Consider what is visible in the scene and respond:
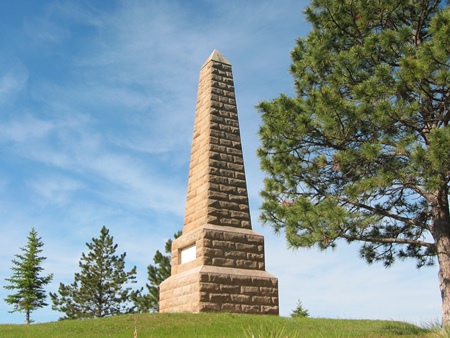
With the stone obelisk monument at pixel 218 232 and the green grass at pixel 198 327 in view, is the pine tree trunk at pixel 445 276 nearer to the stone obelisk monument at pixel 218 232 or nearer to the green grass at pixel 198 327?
the green grass at pixel 198 327

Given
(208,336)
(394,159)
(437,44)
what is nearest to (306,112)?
(394,159)

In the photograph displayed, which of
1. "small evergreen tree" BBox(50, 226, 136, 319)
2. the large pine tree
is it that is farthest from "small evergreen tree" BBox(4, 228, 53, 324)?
the large pine tree

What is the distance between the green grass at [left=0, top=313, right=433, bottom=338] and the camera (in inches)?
360

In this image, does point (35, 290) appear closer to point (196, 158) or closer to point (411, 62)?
point (196, 158)

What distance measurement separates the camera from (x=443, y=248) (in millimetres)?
9734

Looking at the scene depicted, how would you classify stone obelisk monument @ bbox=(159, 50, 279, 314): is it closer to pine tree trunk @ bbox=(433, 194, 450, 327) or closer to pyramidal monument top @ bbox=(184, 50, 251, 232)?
pyramidal monument top @ bbox=(184, 50, 251, 232)

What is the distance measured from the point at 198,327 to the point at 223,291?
2.16m

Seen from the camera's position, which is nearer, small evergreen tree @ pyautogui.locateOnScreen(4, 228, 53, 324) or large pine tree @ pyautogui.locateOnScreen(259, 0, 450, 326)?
large pine tree @ pyautogui.locateOnScreen(259, 0, 450, 326)

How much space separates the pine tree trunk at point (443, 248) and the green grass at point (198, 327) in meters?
0.62

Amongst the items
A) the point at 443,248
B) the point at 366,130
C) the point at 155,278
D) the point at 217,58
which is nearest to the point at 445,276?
A: the point at 443,248

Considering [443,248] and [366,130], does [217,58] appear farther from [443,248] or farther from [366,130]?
[443,248]

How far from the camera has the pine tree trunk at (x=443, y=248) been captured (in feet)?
30.5

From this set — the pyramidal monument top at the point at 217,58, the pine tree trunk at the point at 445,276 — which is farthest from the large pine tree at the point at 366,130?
the pyramidal monument top at the point at 217,58

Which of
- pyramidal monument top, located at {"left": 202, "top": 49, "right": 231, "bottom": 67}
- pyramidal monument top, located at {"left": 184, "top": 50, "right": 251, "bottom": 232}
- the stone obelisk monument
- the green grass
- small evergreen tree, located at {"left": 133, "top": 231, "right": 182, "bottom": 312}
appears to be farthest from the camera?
small evergreen tree, located at {"left": 133, "top": 231, "right": 182, "bottom": 312}
